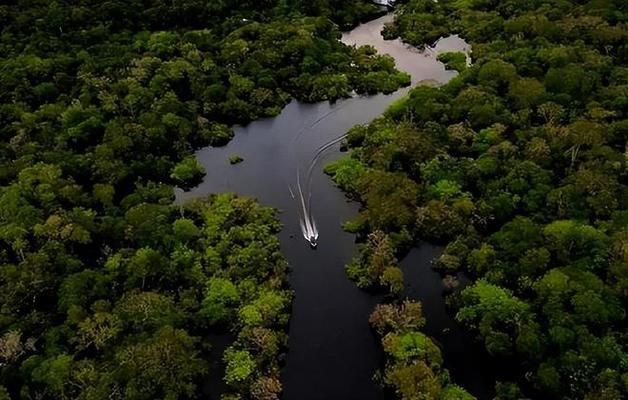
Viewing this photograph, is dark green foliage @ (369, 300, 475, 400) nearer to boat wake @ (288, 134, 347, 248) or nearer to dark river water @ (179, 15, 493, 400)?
dark river water @ (179, 15, 493, 400)

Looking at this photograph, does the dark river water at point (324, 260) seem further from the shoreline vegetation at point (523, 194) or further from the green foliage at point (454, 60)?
the shoreline vegetation at point (523, 194)

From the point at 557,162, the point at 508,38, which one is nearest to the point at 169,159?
the point at 557,162

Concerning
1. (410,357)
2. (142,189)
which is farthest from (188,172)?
(410,357)

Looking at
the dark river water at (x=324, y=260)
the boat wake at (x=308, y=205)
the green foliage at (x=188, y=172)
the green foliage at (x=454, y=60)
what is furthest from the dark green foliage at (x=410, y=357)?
the green foliage at (x=454, y=60)

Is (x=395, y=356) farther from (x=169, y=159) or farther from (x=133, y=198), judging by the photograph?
(x=169, y=159)

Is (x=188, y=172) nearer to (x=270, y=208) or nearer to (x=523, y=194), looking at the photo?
(x=270, y=208)

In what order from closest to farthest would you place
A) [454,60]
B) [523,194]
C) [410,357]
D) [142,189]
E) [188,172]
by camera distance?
[410,357]
[523,194]
[142,189]
[188,172]
[454,60]

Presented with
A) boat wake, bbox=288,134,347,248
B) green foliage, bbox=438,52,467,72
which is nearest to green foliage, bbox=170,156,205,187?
boat wake, bbox=288,134,347,248
